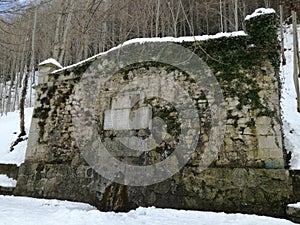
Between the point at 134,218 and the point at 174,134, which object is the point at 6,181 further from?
the point at 174,134

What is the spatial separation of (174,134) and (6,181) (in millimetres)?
4424

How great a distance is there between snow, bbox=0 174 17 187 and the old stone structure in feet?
1.26

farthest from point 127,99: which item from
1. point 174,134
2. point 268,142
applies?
point 268,142

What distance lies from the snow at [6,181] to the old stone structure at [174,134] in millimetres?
385

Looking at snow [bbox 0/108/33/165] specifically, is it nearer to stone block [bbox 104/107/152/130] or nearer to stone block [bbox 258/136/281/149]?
stone block [bbox 104/107/152/130]

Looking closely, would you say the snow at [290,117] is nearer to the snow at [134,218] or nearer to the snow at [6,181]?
the snow at [134,218]

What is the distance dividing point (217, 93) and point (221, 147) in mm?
943

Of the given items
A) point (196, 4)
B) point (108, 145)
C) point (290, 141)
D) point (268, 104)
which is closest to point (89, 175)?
point (108, 145)

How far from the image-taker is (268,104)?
4422 mm

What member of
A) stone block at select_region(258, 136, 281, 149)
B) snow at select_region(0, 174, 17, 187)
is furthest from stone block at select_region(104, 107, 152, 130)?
snow at select_region(0, 174, 17, 187)

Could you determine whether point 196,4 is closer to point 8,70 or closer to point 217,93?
point 217,93

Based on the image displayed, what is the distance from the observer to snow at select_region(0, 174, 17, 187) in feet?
20.6

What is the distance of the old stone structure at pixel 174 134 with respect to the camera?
4238 millimetres

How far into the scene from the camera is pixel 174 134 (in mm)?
4859
